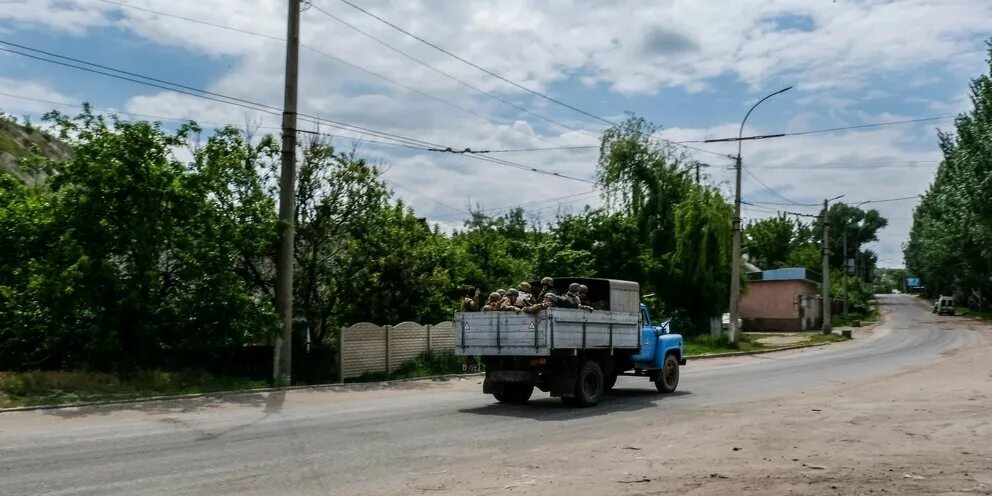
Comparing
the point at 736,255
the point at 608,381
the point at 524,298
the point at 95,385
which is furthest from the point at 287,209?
the point at 736,255

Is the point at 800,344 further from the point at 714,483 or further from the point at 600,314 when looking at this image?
the point at 714,483

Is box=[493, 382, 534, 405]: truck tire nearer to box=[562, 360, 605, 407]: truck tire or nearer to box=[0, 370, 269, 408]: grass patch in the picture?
box=[562, 360, 605, 407]: truck tire

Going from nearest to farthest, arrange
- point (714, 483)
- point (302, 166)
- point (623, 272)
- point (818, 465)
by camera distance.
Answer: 1. point (714, 483)
2. point (818, 465)
3. point (302, 166)
4. point (623, 272)

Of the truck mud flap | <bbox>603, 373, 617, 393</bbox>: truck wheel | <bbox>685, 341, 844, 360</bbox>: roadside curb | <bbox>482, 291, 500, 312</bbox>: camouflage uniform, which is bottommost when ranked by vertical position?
<bbox>685, 341, 844, 360</bbox>: roadside curb

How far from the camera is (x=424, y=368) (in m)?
22.8

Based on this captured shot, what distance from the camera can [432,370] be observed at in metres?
23.0

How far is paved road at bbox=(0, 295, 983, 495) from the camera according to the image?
832 centimetres

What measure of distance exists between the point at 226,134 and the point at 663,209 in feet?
94.1

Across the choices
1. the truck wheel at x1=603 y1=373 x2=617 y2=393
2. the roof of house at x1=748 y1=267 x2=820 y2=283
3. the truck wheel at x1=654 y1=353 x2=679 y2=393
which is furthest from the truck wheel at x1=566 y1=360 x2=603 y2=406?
the roof of house at x1=748 y1=267 x2=820 y2=283

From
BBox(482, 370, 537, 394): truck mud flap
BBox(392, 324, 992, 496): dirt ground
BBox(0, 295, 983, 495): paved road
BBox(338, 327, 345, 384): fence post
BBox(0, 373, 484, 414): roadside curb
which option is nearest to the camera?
BBox(392, 324, 992, 496): dirt ground

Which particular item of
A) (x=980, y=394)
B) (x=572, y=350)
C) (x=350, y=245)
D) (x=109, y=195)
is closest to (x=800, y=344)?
(x=980, y=394)

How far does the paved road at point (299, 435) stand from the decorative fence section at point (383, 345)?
1782 millimetres

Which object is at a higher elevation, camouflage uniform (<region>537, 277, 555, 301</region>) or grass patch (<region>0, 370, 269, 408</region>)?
camouflage uniform (<region>537, 277, 555, 301</region>)

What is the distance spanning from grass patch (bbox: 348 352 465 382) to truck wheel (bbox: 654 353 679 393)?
268 inches
